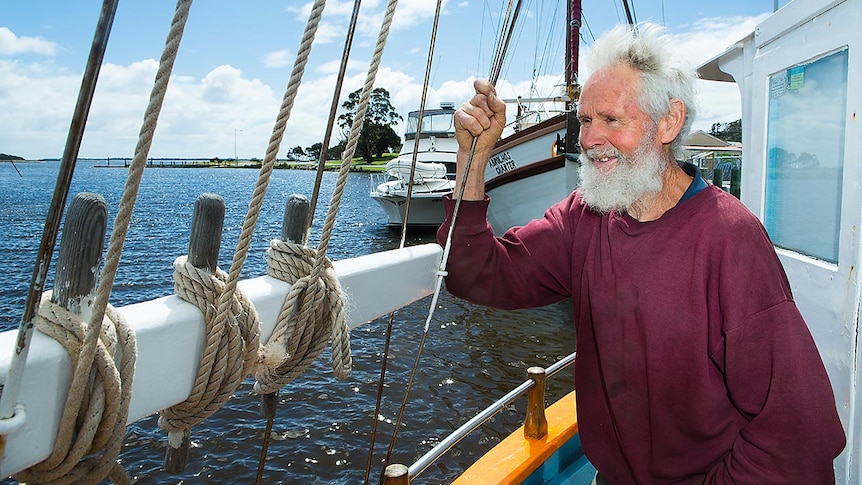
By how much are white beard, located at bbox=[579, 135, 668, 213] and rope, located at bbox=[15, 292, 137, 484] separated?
1363mm

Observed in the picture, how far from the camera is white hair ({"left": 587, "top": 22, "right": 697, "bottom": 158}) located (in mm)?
1712

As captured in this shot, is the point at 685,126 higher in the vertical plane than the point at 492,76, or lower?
lower

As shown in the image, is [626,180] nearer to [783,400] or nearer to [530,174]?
[783,400]

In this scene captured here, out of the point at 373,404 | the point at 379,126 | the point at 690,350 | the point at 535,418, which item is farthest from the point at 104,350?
the point at 379,126

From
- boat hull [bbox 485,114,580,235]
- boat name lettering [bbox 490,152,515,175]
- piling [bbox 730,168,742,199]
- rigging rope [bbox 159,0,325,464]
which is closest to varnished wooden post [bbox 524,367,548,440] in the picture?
rigging rope [bbox 159,0,325,464]

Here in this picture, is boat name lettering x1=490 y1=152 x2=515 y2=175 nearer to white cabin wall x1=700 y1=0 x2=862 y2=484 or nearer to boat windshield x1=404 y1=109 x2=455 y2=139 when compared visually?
boat windshield x1=404 y1=109 x2=455 y2=139

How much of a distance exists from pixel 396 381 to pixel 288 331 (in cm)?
686

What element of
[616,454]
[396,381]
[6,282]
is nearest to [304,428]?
[396,381]

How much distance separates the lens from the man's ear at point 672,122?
1.76m

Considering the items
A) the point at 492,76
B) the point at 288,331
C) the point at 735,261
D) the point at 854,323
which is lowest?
the point at 854,323

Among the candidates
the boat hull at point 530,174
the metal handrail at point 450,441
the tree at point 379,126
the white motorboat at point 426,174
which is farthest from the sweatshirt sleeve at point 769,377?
the tree at point 379,126

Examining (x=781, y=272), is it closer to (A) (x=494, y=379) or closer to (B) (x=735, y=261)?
(B) (x=735, y=261)

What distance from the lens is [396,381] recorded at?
7.91 metres

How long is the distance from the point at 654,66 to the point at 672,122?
188mm
